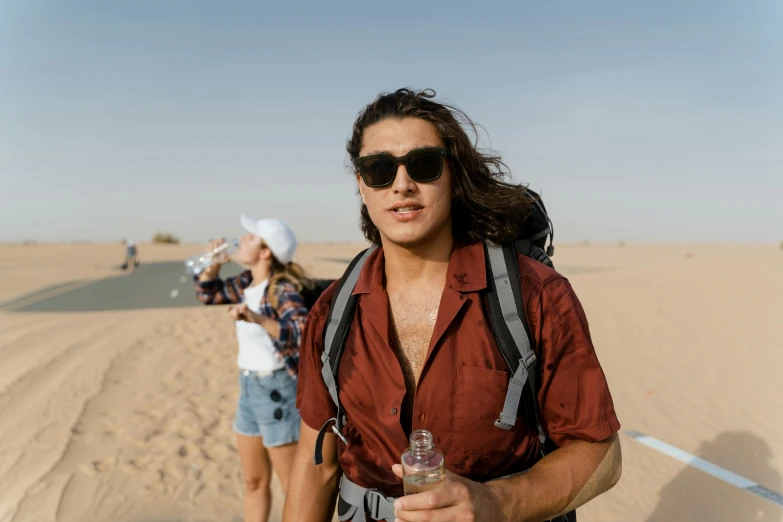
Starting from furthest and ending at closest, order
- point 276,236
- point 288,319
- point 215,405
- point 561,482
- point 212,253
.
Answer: point 215,405 → point 212,253 → point 276,236 → point 288,319 → point 561,482

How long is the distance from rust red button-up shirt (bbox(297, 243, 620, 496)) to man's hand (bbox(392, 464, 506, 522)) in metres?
0.34

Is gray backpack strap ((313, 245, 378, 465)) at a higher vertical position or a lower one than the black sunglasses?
lower

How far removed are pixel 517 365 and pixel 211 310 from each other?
50.2 feet

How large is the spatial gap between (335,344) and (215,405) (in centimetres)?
645

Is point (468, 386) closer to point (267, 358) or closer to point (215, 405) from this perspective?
point (267, 358)

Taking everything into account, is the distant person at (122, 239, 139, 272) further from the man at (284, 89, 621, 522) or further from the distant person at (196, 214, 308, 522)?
the man at (284, 89, 621, 522)

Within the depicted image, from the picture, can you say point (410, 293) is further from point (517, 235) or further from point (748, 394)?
point (748, 394)

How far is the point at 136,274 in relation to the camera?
28016mm

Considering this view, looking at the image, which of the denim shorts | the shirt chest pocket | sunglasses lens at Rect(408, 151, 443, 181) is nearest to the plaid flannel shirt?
the denim shorts

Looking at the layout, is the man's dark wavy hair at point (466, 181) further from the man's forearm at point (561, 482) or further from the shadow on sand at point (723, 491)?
the shadow on sand at point (723, 491)

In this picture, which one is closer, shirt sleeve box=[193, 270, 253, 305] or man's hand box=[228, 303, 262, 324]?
man's hand box=[228, 303, 262, 324]

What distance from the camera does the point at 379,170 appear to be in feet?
6.88

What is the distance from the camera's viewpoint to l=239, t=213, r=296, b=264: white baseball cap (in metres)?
4.12

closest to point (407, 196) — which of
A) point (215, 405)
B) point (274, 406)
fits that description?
point (274, 406)
